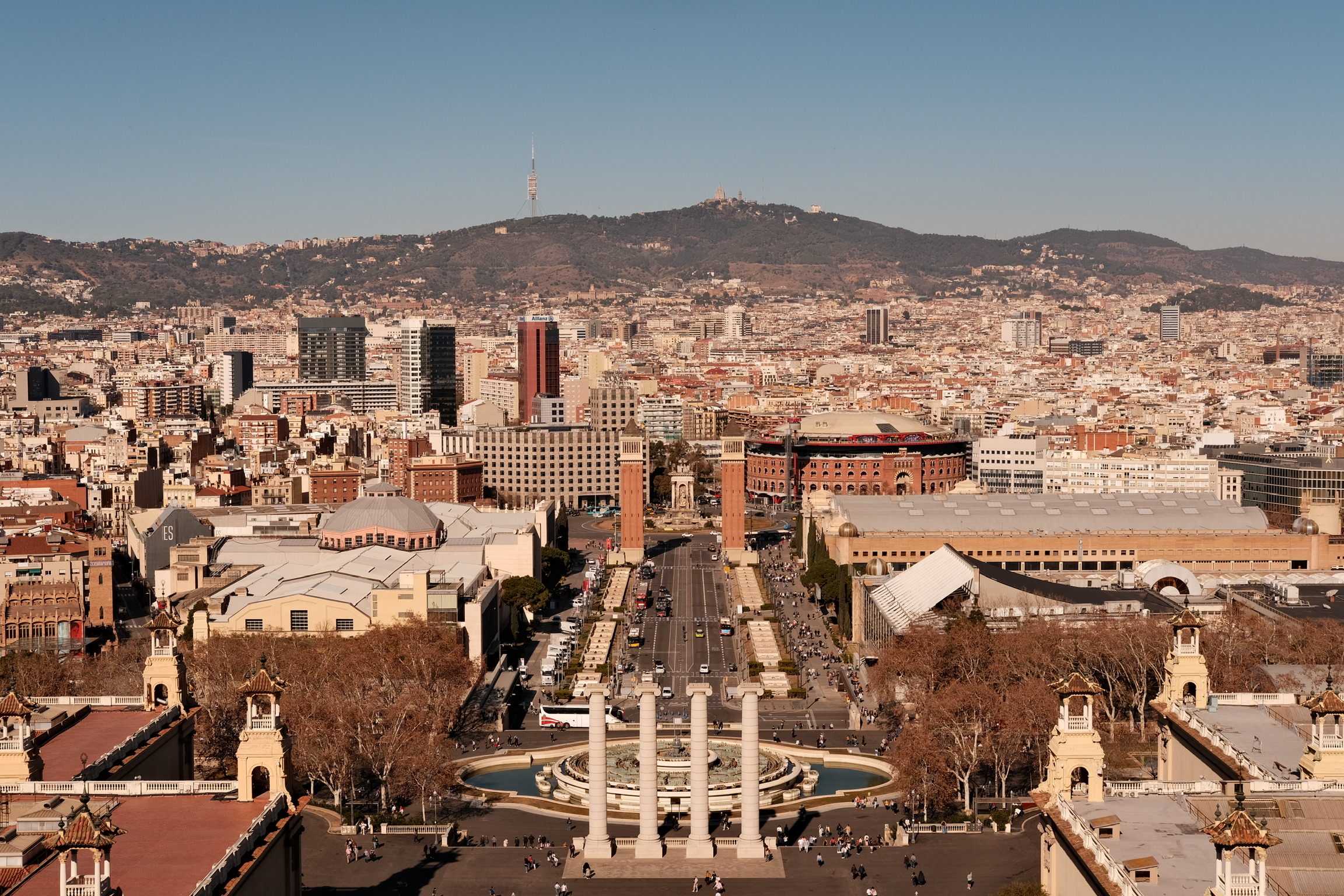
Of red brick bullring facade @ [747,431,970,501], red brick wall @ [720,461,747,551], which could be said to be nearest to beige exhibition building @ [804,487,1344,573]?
red brick wall @ [720,461,747,551]

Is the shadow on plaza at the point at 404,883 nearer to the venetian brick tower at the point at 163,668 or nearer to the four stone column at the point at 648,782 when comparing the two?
the four stone column at the point at 648,782

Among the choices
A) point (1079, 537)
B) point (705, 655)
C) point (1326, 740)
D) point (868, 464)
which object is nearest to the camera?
point (1326, 740)

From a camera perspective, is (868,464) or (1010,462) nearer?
(868,464)

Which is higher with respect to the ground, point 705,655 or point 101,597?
point 101,597

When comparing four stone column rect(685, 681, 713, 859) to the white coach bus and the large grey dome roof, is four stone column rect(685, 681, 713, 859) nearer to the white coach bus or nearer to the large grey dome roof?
the white coach bus

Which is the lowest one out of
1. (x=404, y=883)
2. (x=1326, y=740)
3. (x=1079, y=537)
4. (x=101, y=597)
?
(x=404, y=883)

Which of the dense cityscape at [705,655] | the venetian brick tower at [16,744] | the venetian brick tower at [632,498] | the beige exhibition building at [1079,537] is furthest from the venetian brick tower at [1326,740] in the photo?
the venetian brick tower at [632,498]

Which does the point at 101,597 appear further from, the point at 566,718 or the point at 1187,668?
the point at 1187,668

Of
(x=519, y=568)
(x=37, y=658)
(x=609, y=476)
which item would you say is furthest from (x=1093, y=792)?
(x=609, y=476)

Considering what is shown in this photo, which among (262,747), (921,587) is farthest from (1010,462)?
(262,747)
